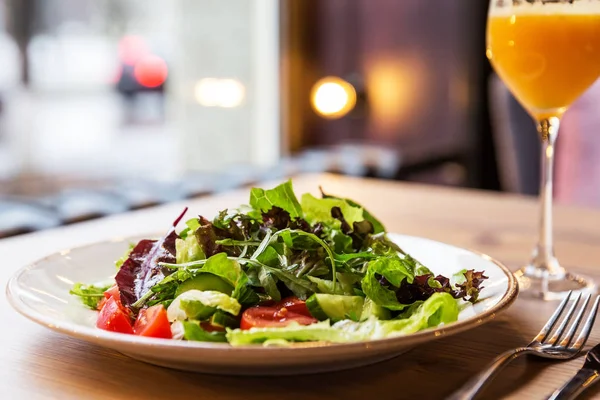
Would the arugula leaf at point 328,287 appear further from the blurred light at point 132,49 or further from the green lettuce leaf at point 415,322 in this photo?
the blurred light at point 132,49

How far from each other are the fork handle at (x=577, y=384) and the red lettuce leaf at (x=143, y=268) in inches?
15.6

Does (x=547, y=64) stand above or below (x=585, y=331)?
above

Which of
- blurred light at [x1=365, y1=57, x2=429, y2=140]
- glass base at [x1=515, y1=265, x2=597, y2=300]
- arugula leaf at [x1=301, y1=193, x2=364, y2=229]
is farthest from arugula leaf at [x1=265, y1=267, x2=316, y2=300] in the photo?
blurred light at [x1=365, y1=57, x2=429, y2=140]

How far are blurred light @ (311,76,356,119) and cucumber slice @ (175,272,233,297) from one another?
3968mm

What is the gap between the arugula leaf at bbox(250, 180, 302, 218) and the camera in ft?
3.01

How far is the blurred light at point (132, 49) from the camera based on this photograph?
30.8 feet

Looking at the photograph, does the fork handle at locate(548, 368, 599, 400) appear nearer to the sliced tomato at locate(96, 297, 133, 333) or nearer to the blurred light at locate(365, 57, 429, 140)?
the sliced tomato at locate(96, 297, 133, 333)

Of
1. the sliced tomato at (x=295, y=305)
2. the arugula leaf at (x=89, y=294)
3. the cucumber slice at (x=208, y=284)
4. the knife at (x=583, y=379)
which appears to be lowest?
the knife at (x=583, y=379)

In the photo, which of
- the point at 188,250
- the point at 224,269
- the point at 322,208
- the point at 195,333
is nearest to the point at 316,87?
the point at 322,208

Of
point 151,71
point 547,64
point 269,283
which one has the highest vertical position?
point 547,64

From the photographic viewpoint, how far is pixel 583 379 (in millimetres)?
676

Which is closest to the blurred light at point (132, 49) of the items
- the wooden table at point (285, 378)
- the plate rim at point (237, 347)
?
the wooden table at point (285, 378)

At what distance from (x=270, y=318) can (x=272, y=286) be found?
4cm

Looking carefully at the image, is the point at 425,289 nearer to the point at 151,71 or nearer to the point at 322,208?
the point at 322,208
